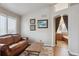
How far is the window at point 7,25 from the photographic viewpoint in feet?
8.20

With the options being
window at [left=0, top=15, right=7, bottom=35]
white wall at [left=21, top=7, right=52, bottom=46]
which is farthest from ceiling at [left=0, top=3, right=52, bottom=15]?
window at [left=0, top=15, right=7, bottom=35]

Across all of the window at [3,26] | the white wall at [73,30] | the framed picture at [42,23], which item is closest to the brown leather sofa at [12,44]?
the window at [3,26]

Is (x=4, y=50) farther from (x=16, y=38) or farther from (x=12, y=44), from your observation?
(x=16, y=38)

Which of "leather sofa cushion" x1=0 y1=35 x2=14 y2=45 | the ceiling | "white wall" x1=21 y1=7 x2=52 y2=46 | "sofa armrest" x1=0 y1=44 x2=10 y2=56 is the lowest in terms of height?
"sofa armrest" x1=0 y1=44 x2=10 y2=56

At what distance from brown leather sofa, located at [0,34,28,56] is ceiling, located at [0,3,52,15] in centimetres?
56

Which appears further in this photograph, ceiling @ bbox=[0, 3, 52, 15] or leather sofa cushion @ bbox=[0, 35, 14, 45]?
leather sofa cushion @ bbox=[0, 35, 14, 45]

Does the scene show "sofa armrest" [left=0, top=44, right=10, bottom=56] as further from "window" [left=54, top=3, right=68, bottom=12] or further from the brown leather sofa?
"window" [left=54, top=3, right=68, bottom=12]

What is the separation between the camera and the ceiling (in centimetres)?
Answer: 235

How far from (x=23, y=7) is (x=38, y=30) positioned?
0.64 metres

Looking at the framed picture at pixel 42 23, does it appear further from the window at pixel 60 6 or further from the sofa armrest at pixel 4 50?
the sofa armrest at pixel 4 50

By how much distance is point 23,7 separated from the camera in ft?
8.25

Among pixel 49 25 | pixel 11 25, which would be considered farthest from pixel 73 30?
pixel 11 25

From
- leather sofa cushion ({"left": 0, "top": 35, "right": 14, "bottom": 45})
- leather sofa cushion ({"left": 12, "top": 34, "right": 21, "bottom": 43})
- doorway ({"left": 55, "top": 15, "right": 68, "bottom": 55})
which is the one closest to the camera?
leather sofa cushion ({"left": 0, "top": 35, "right": 14, "bottom": 45})

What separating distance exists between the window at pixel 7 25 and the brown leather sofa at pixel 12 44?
9cm
